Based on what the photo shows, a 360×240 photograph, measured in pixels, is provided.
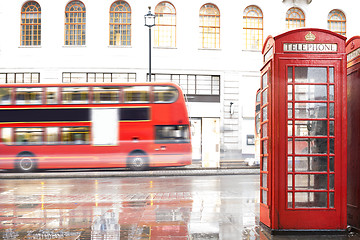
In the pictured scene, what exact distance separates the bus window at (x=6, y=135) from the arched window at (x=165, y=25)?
12.6 m

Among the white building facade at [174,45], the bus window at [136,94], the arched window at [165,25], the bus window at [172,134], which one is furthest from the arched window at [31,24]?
the bus window at [172,134]

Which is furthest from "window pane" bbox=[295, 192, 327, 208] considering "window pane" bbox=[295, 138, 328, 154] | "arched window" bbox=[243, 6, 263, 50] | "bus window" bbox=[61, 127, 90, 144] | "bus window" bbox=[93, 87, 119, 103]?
"arched window" bbox=[243, 6, 263, 50]

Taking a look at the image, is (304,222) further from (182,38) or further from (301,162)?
(182,38)

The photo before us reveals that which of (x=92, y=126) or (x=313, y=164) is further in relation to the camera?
(x=92, y=126)

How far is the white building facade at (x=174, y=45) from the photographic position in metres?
28.7

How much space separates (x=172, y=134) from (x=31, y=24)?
1445 cm

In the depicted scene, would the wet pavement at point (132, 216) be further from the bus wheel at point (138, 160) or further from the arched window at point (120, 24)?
the arched window at point (120, 24)

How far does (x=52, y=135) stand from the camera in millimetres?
19266

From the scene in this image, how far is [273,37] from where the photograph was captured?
633 centimetres

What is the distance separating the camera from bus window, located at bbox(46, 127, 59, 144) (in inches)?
757

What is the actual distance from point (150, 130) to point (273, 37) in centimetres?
1354

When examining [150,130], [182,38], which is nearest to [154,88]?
[150,130]

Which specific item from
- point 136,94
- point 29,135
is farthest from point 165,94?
point 29,135

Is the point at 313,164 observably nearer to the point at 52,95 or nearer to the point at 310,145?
the point at 310,145
